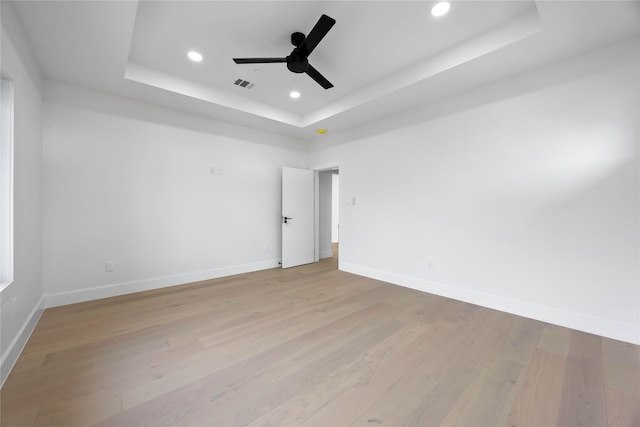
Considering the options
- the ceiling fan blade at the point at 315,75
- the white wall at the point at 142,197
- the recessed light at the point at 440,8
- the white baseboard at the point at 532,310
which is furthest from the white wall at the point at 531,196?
the white wall at the point at 142,197

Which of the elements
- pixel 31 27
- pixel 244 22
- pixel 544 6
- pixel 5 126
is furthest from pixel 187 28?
pixel 544 6

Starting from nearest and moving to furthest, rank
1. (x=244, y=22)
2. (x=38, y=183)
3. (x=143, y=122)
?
(x=244, y=22) < (x=38, y=183) < (x=143, y=122)

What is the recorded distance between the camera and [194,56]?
113 inches

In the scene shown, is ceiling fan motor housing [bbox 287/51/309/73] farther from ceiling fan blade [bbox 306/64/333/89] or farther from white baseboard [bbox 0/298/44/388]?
white baseboard [bbox 0/298/44/388]

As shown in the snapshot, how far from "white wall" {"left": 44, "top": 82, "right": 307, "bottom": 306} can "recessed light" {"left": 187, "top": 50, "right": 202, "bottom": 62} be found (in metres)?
1.26

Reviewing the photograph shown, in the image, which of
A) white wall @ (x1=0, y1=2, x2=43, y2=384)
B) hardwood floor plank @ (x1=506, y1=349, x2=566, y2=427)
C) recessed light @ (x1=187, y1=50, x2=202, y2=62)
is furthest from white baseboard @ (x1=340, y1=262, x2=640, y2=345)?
white wall @ (x1=0, y1=2, x2=43, y2=384)

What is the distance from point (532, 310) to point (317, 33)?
359 cm

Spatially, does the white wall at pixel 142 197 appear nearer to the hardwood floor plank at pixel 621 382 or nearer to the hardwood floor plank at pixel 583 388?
the hardwood floor plank at pixel 583 388

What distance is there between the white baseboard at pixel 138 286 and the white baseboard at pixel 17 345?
13.2 inches

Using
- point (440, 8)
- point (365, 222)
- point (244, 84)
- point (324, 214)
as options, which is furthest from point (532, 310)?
point (244, 84)

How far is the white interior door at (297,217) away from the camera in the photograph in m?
5.10

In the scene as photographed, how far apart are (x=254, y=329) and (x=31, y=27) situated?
130 inches

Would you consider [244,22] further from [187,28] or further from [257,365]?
[257,365]

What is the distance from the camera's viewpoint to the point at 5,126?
1.97 metres
